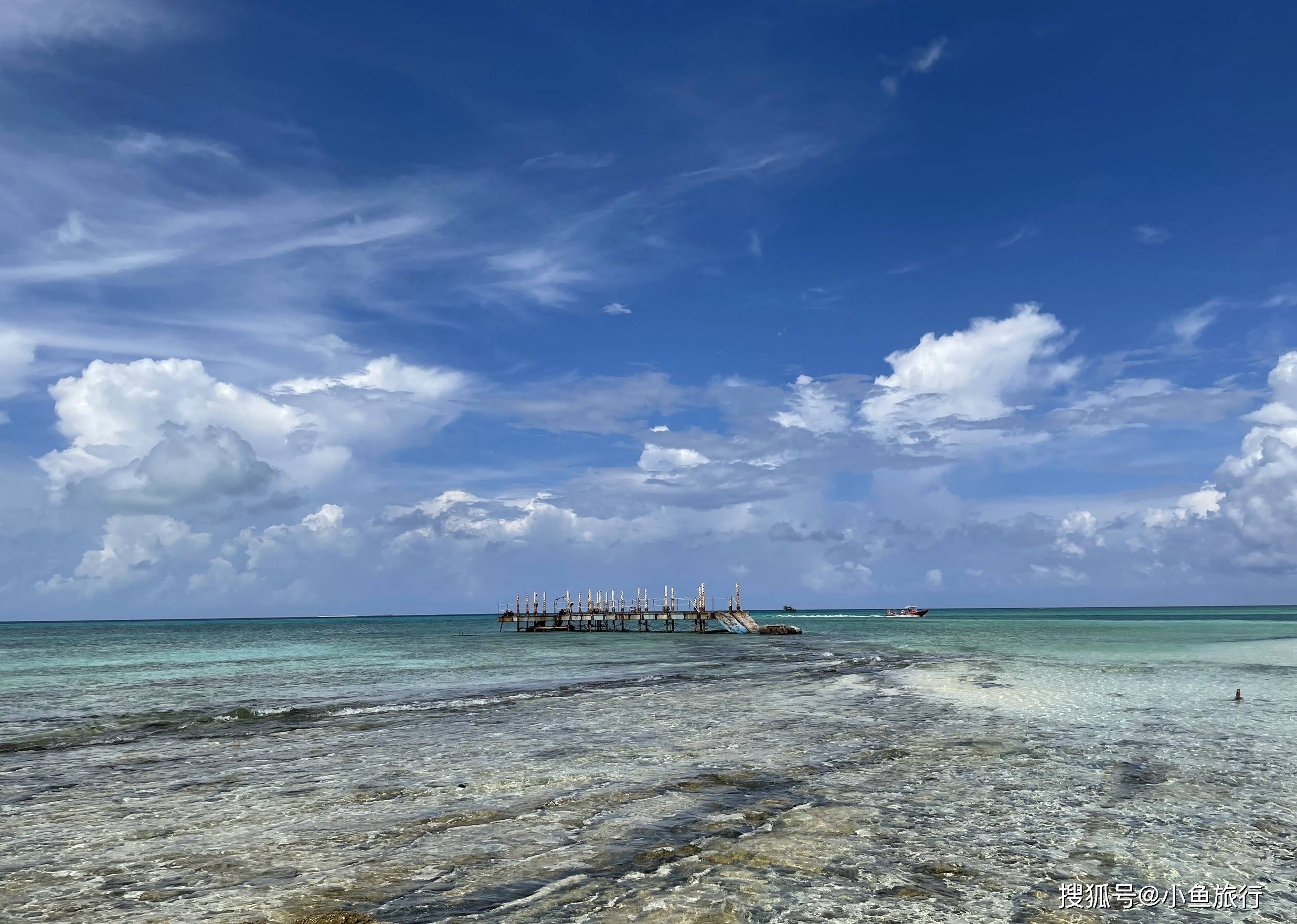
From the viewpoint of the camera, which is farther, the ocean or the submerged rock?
the ocean

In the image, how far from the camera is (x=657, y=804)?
1330 cm

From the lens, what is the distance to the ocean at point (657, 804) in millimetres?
9164

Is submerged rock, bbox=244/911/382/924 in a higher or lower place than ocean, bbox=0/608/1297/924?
higher

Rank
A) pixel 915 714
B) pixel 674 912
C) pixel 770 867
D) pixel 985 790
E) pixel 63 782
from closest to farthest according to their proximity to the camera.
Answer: pixel 674 912 < pixel 770 867 < pixel 985 790 < pixel 63 782 < pixel 915 714

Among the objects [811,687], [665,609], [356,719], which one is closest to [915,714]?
[811,687]

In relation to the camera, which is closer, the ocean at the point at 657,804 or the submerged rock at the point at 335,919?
the submerged rock at the point at 335,919

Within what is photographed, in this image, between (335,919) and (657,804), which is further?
(657,804)

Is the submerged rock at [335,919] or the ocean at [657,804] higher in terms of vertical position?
the submerged rock at [335,919]

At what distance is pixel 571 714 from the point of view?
82.5ft

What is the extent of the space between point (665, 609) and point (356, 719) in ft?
265

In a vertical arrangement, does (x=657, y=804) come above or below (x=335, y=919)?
below

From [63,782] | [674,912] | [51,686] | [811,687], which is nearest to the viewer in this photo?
[674,912]

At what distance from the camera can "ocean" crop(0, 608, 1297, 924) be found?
9.16 m

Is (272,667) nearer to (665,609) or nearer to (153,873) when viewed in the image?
(153,873)
